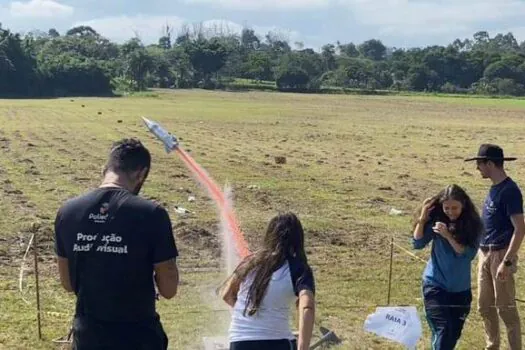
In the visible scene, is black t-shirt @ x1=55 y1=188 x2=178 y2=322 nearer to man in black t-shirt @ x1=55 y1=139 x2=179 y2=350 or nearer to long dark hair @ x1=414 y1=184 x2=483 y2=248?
man in black t-shirt @ x1=55 y1=139 x2=179 y2=350

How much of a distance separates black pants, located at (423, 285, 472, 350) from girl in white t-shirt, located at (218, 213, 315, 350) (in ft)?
6.20

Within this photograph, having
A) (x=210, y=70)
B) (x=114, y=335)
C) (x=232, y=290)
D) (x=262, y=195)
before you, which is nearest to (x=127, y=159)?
(x=114, y=335)

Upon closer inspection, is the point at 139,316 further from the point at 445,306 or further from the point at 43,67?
the point at 43,67

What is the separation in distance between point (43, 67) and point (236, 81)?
34326 millimetres

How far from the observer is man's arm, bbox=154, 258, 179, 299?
3895 millimetres

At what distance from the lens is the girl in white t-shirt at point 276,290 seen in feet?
14.1

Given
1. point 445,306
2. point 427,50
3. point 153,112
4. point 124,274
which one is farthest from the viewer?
point 427,50

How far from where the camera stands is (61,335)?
7582 mm

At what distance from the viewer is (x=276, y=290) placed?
14.2ft

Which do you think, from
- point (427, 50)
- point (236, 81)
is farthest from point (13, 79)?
point (427, 50)

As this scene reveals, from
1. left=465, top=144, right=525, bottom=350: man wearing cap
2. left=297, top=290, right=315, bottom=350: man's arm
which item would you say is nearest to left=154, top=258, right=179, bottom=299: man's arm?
left=297, top=290, right=315, bottom=350: man's arm

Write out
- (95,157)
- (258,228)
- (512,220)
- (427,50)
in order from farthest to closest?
1. (427,50)
2. (95,157)
3. (258,228)
4. (512,220)

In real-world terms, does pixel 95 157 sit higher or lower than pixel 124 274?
lower

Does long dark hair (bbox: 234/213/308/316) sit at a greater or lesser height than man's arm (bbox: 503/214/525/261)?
greater
